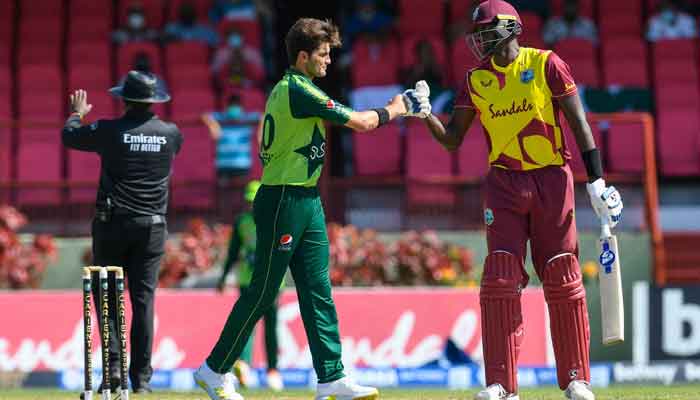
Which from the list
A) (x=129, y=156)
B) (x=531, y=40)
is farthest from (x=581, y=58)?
(x=129, y=156)

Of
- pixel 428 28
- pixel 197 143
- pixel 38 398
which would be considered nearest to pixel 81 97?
pixel 38 398

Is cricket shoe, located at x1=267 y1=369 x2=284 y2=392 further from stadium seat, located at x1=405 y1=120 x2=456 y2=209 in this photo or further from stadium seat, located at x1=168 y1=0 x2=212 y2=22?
stadium seat, located at x1=168 y1=0 x2=212 y2=22

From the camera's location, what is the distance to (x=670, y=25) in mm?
20203

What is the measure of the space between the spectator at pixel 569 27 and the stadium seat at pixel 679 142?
2.02 m

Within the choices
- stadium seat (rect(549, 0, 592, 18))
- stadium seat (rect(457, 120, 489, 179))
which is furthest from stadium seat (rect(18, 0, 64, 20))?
stadium seat (rect(549, 0, 592, 18))

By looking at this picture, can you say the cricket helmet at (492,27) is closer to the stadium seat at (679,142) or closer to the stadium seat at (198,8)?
the stadium seat at (679,142)

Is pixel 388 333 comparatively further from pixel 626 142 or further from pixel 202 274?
pixel 626 142

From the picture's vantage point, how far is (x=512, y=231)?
867cm

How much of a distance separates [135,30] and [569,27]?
19.6ft

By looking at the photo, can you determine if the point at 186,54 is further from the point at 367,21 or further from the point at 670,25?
the point at 670,25

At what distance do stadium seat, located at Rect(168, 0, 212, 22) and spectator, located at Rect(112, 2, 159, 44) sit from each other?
528 mm

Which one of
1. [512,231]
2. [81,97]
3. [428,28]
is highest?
[428,28]

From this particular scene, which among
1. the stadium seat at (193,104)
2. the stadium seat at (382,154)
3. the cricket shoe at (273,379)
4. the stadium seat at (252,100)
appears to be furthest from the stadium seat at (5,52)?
the cricket shoe at (273,379)

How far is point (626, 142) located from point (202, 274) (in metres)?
5.15
